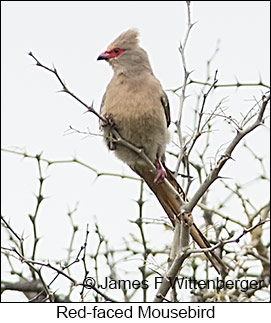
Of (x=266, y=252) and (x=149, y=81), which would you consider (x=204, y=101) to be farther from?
(x=266, y=252)

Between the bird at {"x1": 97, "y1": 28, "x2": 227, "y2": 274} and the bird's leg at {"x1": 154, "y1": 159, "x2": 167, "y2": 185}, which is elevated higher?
the bird at {"x1": 97, "y1": 28, "x2": 227, "y2": 274}

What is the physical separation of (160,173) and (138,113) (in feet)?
2.02

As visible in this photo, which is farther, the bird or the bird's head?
the bird's head

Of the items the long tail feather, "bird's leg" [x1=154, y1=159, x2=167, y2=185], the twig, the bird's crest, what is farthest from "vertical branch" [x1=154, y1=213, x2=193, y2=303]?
the bird's crest

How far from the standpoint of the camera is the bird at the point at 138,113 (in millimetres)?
5539

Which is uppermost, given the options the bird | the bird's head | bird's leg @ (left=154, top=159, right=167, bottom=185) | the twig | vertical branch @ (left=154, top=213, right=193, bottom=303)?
the bird's head

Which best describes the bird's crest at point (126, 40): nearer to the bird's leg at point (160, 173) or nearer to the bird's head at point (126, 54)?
the bird's head at point (126, 54)

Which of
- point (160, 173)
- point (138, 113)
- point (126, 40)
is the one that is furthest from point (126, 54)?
point (160, 173)

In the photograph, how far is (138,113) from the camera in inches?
220

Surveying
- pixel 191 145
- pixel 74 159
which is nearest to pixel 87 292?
pixel 191 145

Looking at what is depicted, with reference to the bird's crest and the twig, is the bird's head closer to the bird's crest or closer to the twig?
the bird's crest

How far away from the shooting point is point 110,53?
243 inches

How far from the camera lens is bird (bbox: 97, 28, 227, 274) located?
5539 mm

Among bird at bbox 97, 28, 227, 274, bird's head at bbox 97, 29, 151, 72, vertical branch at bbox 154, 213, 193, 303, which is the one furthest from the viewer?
bird's head at bbox 97, 29, 151, 72
